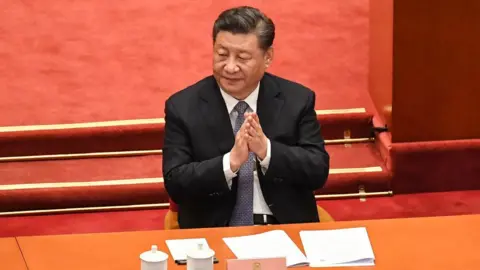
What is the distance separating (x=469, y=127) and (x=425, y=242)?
5.72 feet

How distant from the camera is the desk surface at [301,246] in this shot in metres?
2.88

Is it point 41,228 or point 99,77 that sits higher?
point 99,77

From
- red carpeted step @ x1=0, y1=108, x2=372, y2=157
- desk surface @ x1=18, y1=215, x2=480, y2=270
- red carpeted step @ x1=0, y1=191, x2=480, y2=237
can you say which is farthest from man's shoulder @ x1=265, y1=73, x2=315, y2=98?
red carpeted step @ x1=0, y1=108, x2=372, y2=157

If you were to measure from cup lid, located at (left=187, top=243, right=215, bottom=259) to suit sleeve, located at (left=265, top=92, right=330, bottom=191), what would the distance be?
2.30 feet

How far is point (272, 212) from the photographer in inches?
134

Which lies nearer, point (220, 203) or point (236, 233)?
point (236, 233)

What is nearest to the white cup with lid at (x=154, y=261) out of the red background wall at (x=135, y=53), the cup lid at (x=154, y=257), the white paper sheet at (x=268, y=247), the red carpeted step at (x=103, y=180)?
the cup lid at (x=154, y=257)

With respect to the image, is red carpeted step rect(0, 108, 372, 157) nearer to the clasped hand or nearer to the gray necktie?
the gray necktie

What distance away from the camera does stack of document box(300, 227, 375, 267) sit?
289 cm

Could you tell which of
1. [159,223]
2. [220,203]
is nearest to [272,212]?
[220,203]

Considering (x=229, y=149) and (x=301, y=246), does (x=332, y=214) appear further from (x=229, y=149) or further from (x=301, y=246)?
(x=301, y=246)

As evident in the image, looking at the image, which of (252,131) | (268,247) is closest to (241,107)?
(252,131)

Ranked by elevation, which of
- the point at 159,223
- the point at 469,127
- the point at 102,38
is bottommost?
the point at 159,223

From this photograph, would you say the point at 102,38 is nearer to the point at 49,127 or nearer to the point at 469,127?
the point at 49,127
